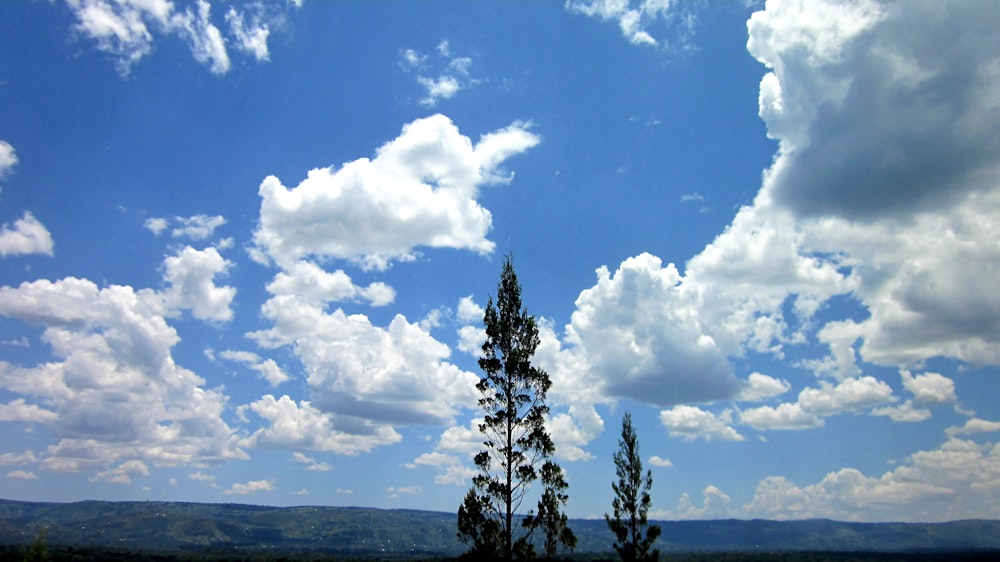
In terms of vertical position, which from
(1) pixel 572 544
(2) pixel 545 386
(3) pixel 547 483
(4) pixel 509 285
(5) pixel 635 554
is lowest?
(5) pixel 635 554

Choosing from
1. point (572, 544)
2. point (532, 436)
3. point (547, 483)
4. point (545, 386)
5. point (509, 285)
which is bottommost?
point (572, 544)

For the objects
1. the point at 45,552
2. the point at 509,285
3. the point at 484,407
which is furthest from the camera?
the point at 45,552

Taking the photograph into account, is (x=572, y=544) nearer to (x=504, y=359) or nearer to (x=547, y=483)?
(x=547, y=483)

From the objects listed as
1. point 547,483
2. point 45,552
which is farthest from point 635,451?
point 45,552

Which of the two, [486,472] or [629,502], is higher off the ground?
[486,472]

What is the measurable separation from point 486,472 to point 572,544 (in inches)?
198

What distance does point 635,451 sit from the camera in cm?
4353

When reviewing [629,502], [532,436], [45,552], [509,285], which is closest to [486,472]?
[532,436]

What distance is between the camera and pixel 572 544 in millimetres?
27906

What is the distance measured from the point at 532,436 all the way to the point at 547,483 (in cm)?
226

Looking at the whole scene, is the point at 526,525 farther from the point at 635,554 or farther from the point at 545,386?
the point at 635,554

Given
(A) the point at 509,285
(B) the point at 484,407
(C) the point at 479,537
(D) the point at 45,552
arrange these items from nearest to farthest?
(C) the point at 479,537
(B) the point at 484,407
(A) the point at 509,285
(D) the point at 45,552

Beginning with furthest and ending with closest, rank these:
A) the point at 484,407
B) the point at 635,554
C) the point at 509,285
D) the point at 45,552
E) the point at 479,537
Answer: the point at 635,554 → the point at 45,552 → the point at 509,285 → the point at 484,407 → the point at 479,537

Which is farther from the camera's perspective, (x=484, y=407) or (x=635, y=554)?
(x=635, y=554)
